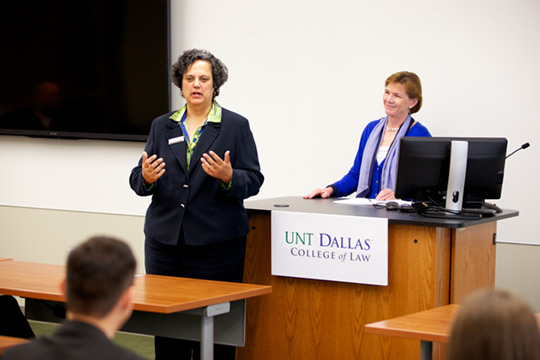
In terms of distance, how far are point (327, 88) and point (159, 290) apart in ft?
8.54

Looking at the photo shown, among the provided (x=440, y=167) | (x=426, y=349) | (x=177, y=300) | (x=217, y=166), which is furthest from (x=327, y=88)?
(x=426, y=349)

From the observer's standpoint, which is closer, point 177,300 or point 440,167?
point 177,300

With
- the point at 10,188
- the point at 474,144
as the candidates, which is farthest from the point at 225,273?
the point at 10,188

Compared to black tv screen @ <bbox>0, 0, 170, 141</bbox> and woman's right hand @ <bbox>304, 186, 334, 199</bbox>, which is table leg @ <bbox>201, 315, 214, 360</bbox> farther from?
black tv screen @ <bbox>0, 0, 170, 141</bbox>

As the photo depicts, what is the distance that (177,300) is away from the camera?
107 inches

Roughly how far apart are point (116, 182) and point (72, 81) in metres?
0.87

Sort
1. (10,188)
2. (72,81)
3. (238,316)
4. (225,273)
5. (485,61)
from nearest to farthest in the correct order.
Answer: (238,316) → (225,273) → (485,61) → (72,81) → (10,188)

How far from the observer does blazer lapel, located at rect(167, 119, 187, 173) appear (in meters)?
3.38

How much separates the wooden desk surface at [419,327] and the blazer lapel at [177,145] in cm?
132

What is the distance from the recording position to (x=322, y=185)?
5.20 meters

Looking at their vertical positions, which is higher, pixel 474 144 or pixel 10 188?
pixel 474 144

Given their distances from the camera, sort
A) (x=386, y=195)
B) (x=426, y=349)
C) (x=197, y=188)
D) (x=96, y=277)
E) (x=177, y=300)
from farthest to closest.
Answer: (x=386, y=195)
(x=197, y=188)
(x=177, y=300)
(x=426, y=349)
(x=96, y=277)

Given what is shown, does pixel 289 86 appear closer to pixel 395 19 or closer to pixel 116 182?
pixel 395 19

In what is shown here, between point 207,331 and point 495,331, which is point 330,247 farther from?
point 495,331
